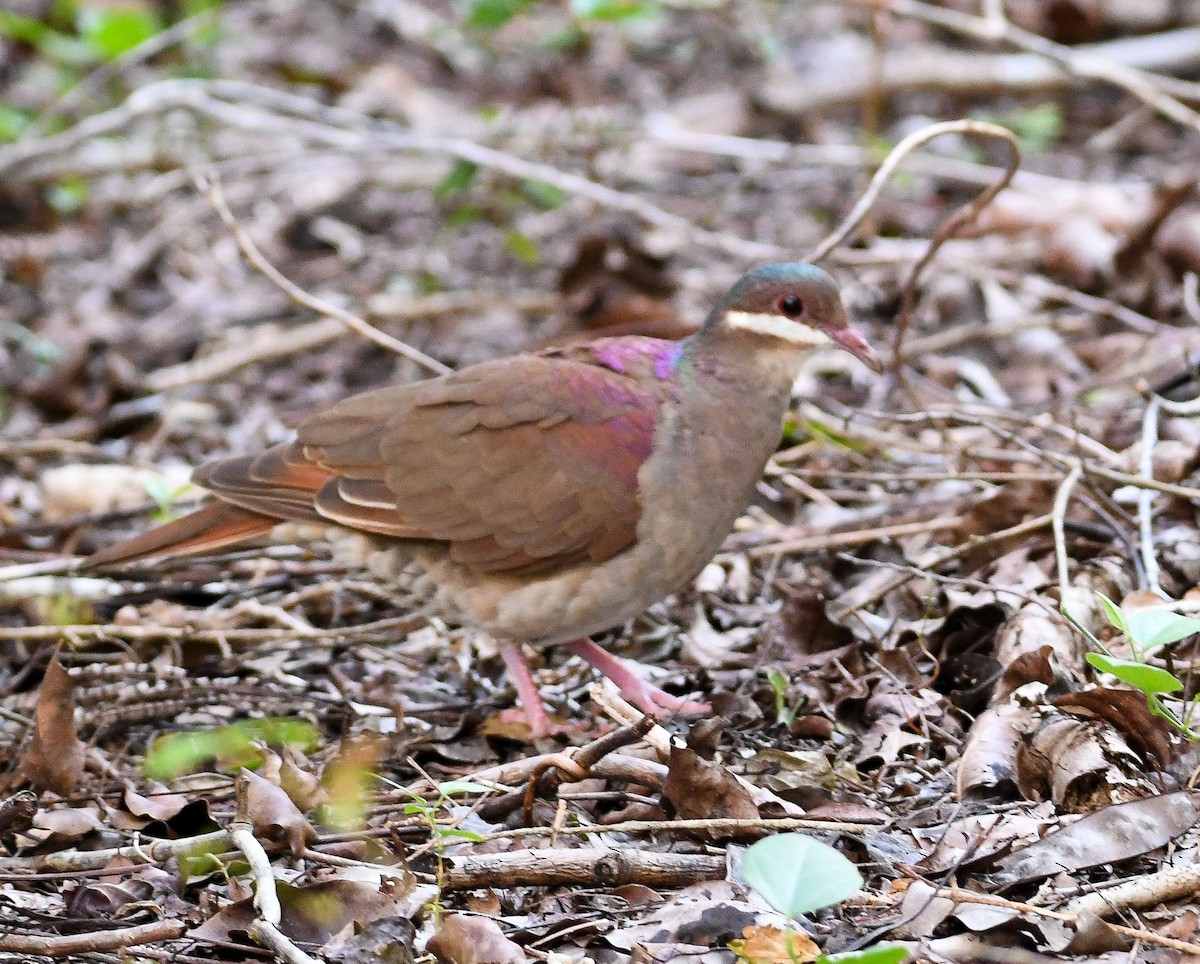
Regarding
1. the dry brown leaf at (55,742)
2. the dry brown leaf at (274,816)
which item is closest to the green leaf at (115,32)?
the dry brown leaf at (55,742)

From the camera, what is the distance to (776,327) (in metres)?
4.14

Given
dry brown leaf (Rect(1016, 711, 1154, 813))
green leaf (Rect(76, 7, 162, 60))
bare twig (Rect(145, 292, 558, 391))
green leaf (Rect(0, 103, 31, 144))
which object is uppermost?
green leaf (Rect(76, 7, 162, 60))

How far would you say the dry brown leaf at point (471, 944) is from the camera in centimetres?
262

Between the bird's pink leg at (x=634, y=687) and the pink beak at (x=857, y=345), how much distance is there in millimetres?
1027

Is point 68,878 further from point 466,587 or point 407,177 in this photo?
point 407,177

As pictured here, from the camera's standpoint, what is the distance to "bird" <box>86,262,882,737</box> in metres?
3.91

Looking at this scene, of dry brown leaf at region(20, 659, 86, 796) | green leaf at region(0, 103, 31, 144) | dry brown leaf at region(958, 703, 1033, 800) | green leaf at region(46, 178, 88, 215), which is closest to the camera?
dry brown leaf at region(958, 703, 1033, 800)

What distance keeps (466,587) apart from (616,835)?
1.04 metres

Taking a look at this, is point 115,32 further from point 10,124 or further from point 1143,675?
point 1143,675

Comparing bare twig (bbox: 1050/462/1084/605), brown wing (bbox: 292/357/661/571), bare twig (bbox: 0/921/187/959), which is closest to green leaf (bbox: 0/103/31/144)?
brown wing (bbox: 292/357/661/571)

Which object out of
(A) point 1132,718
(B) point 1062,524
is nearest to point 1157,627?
(A) point 1132,718

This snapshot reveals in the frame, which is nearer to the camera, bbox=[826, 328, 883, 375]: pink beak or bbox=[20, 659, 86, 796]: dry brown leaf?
bbox=[20, 659, 86, 796]: dry brown leaf

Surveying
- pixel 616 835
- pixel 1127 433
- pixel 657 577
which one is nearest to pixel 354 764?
pixel 616 835

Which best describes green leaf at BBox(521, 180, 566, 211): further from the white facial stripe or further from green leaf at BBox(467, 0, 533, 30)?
the white facial stripe
